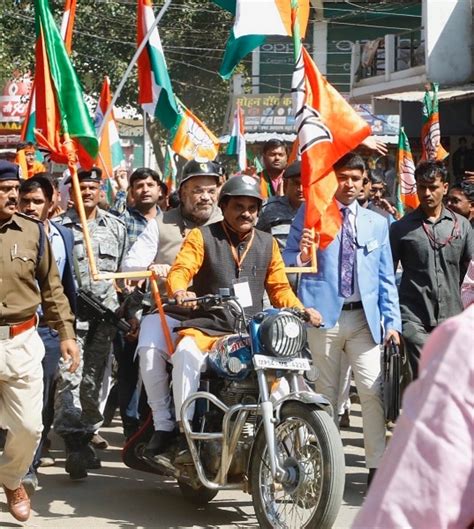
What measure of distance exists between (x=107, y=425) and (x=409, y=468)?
28.1 ft

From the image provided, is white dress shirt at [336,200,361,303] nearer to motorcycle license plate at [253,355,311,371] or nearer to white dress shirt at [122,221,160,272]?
white dress shirt at [122,221,160,272]

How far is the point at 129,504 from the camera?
22.4 feet

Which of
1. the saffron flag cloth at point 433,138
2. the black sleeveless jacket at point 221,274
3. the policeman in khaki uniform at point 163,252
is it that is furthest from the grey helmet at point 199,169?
the saffron flag cloth at point 433,138

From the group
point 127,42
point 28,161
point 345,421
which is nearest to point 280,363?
point 345,421

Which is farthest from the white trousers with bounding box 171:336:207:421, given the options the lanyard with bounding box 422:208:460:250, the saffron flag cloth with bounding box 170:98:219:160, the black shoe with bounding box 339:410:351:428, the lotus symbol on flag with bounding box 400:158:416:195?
the lotus symbol on flag with bounding box 400:158:416:195

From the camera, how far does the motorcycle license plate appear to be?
5.80 metres

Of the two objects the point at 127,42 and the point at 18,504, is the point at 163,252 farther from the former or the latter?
the point at 127,42

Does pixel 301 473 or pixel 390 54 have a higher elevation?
pixel 390 54

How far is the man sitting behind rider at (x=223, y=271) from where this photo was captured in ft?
20.7

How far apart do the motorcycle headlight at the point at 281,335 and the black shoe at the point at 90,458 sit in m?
2.34

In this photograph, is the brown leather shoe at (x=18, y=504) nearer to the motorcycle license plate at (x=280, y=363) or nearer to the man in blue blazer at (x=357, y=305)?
the motorcycle license plate at (x=280, y=363)

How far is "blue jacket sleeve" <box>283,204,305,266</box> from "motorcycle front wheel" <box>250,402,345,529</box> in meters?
1.67

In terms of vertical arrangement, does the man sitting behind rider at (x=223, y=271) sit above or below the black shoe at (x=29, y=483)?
above

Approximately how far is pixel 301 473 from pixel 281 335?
0.66 metres
